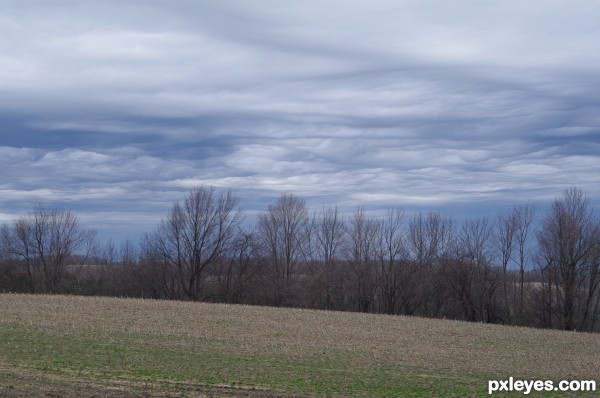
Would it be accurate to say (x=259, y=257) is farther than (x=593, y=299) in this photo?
Yes

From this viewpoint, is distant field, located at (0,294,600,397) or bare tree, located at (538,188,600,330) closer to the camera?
distant field, located at (0,294,600,397)

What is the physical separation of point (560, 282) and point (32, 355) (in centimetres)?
5411

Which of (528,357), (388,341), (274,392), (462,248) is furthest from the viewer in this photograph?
(462,248)

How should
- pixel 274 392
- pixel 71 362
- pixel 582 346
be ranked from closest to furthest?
pixel 274 392 → pixel 71 362 → pixel 582 346

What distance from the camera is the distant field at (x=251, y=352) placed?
1748cm

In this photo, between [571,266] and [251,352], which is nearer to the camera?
[251,352]

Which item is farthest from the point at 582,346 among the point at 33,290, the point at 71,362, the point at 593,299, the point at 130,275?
the point at 33,290

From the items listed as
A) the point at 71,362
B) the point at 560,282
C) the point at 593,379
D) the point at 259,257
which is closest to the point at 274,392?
the point at 71,362

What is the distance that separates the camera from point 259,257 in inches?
3159

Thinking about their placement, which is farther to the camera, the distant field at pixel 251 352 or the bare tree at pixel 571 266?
the bare tree at pixel 571 266

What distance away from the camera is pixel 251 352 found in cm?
2767

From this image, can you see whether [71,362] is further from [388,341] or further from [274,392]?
[388,341]

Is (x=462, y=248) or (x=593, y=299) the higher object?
(x=462, y=248)

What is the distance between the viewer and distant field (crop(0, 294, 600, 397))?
17.5 meters
